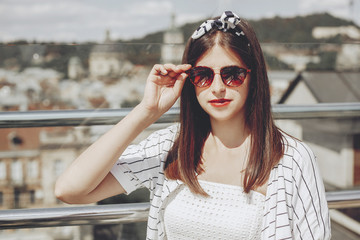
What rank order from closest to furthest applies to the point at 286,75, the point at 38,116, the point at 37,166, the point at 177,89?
the point at 177,89 → the point at 38,116 → the point at 37,166 → the point at 286,75

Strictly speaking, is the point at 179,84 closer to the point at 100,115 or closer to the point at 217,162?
the point at 217,162

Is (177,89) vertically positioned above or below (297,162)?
above

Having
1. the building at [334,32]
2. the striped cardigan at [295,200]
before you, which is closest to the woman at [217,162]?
the striped cardigan at [295,200]

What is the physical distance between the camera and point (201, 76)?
114cm

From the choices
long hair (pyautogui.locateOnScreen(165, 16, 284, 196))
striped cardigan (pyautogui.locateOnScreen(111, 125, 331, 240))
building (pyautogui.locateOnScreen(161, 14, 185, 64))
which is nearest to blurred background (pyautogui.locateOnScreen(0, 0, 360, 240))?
building (pyautogui.locateOnScreen(161, 14, 185, 64))

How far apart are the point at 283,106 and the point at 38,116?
97 cm

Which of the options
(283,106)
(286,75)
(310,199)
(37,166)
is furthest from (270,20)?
(310,199)

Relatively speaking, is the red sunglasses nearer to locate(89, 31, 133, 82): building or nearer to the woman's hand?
the woman's hand

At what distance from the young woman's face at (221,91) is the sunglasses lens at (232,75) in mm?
Result: 12

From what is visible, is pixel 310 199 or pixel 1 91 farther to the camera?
pixel 1 91

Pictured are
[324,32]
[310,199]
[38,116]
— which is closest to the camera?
[310,199]

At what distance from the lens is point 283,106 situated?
1.59 meters

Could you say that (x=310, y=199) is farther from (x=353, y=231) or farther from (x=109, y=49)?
(x=109, y=49)

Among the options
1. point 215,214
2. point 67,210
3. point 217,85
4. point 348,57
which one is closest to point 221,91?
point 217,85
